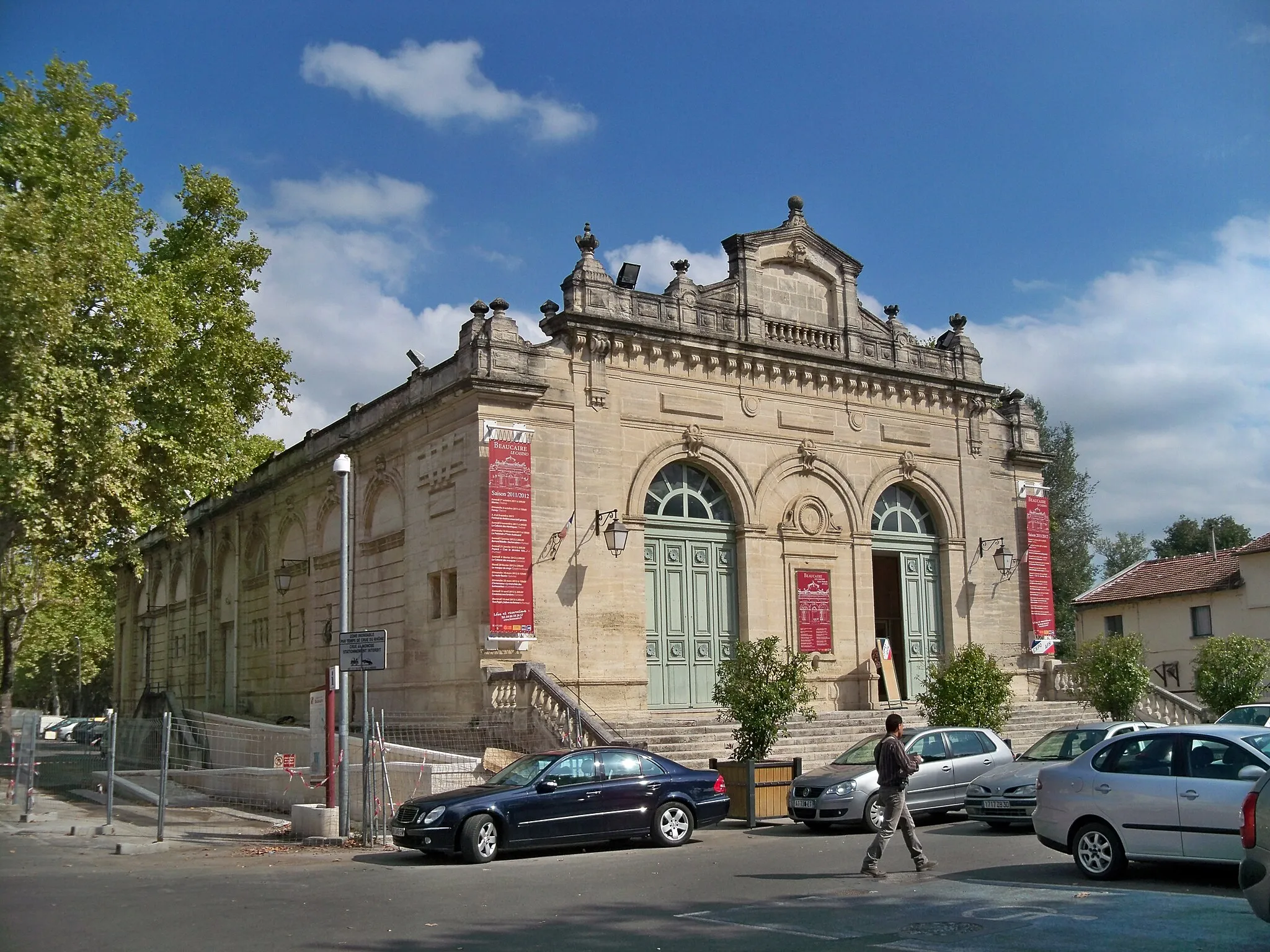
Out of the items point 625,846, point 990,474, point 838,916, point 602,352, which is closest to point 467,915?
point 838,916

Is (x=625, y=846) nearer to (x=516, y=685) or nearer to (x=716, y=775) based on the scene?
(x=716, y=775)

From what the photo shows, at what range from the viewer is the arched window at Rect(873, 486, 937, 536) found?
1113 inches

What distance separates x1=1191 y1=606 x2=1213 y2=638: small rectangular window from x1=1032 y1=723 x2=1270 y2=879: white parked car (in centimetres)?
3079

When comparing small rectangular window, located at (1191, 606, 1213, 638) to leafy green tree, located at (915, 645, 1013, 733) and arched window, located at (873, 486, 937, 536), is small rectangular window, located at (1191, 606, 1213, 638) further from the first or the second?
leafy green tree, located at (915, 645, 1013, 733)

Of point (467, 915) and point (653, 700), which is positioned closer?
point (467, 915)

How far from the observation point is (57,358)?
2198 centimetres

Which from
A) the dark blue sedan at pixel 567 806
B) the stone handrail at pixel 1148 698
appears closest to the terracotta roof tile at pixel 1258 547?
the stone handrail at pixel 1148 698

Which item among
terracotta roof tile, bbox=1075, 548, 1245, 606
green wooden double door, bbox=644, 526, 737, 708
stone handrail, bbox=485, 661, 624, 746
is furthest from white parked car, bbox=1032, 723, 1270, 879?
terracotta roof tile, bbox=1075, 548, 1245, 606

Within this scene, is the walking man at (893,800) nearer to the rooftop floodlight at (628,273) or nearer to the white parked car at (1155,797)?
the white parked car at (1155,797)

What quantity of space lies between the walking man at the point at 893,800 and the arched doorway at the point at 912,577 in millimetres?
15225

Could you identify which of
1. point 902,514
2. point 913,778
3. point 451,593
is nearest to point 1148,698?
point 902,514

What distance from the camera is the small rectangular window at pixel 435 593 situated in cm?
2384

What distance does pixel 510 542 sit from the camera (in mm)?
22109

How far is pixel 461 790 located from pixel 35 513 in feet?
37.2
